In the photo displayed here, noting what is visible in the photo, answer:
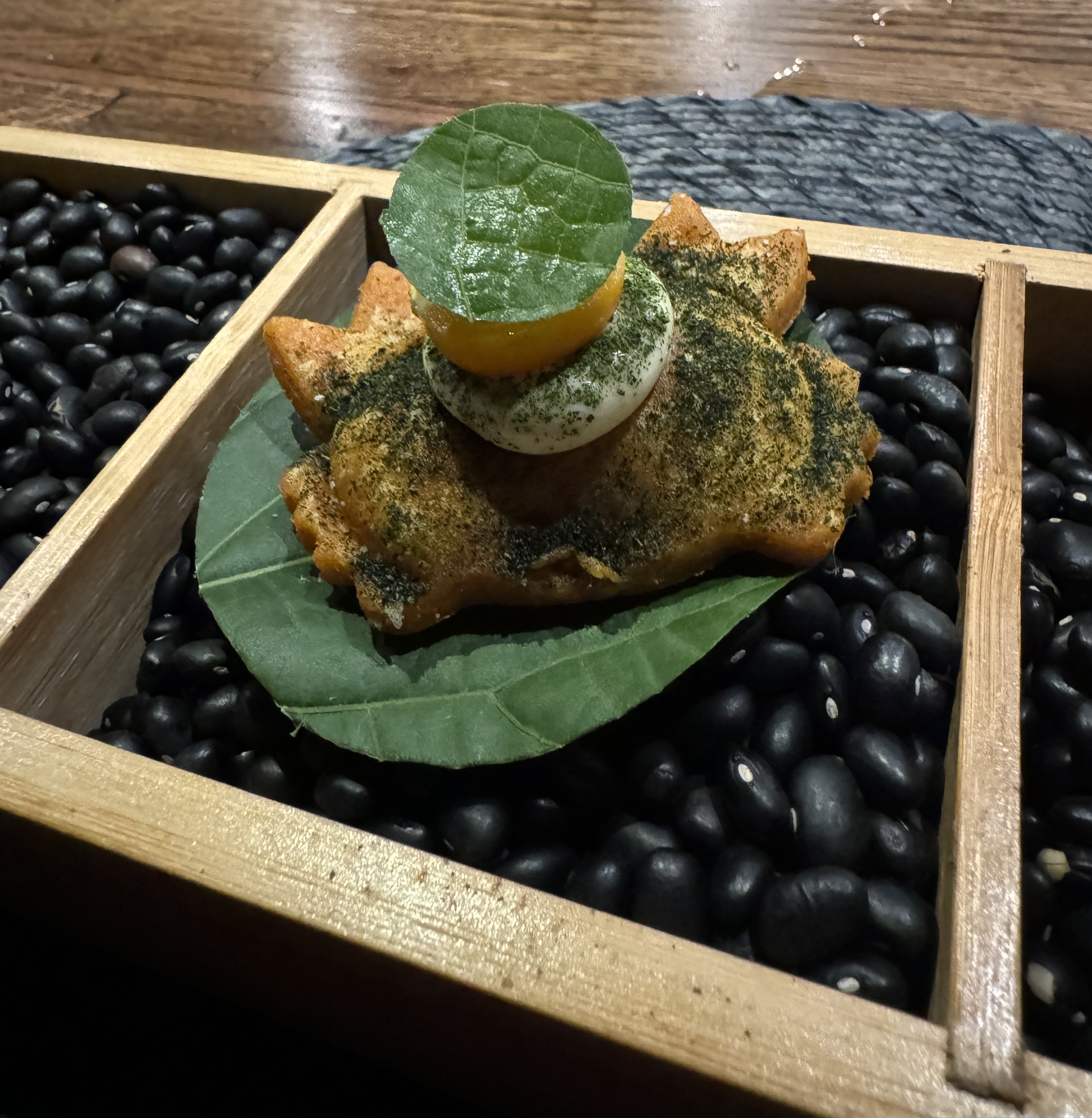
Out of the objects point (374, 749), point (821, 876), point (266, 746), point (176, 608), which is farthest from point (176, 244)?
point (821, 876)

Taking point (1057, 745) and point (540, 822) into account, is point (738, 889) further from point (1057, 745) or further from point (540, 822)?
point (1057, 745)

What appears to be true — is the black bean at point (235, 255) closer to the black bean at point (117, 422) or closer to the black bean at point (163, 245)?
the black bean at point (163, 245)

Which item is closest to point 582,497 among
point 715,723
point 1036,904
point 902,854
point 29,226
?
point 715,723

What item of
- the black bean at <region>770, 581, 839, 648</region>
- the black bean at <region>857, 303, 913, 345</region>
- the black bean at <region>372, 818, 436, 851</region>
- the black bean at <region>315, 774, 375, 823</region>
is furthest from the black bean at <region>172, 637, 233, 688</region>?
the black bean at <region>857, 303, 913, 345</region>

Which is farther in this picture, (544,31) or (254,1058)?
(544,31)

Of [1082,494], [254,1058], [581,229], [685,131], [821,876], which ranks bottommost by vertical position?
[254,1058]

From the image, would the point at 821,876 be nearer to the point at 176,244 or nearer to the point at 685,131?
the point at 176,244

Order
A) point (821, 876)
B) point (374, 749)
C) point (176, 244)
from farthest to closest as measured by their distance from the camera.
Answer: point (176, 244), point (374, 749), point (821, 876)
